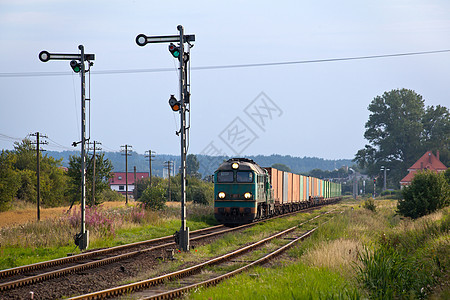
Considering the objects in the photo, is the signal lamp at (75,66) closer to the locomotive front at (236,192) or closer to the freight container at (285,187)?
the locomotive front at (236,192)

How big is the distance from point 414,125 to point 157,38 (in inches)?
3759

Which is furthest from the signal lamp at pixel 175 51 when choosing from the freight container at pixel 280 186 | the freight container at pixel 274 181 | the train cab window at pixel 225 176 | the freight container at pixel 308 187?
the freight container at pixel 308 187

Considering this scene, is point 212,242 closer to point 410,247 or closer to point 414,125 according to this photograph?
point 410,247

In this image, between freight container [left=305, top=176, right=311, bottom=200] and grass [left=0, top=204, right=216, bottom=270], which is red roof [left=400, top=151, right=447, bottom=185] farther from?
grass [left=0, top=204, right=216, bottom=270]

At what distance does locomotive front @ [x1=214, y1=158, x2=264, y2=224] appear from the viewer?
27.9 m

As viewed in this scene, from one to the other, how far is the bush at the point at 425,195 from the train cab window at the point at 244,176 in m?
11.8

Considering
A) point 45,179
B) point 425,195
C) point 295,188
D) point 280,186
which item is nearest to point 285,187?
point 280,186

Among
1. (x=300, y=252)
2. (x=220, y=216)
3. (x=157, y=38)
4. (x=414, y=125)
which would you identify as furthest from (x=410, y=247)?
(x=414, y=125)

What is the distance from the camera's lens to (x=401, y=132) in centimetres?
10444

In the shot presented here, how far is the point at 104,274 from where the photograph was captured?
13.8m

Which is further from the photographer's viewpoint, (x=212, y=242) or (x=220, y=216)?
(x=220, y=216)

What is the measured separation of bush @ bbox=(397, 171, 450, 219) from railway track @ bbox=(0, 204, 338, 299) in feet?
63.4

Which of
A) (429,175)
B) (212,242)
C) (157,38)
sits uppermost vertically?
(157,38)

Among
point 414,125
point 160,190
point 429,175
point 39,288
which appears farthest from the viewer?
point 414,125
